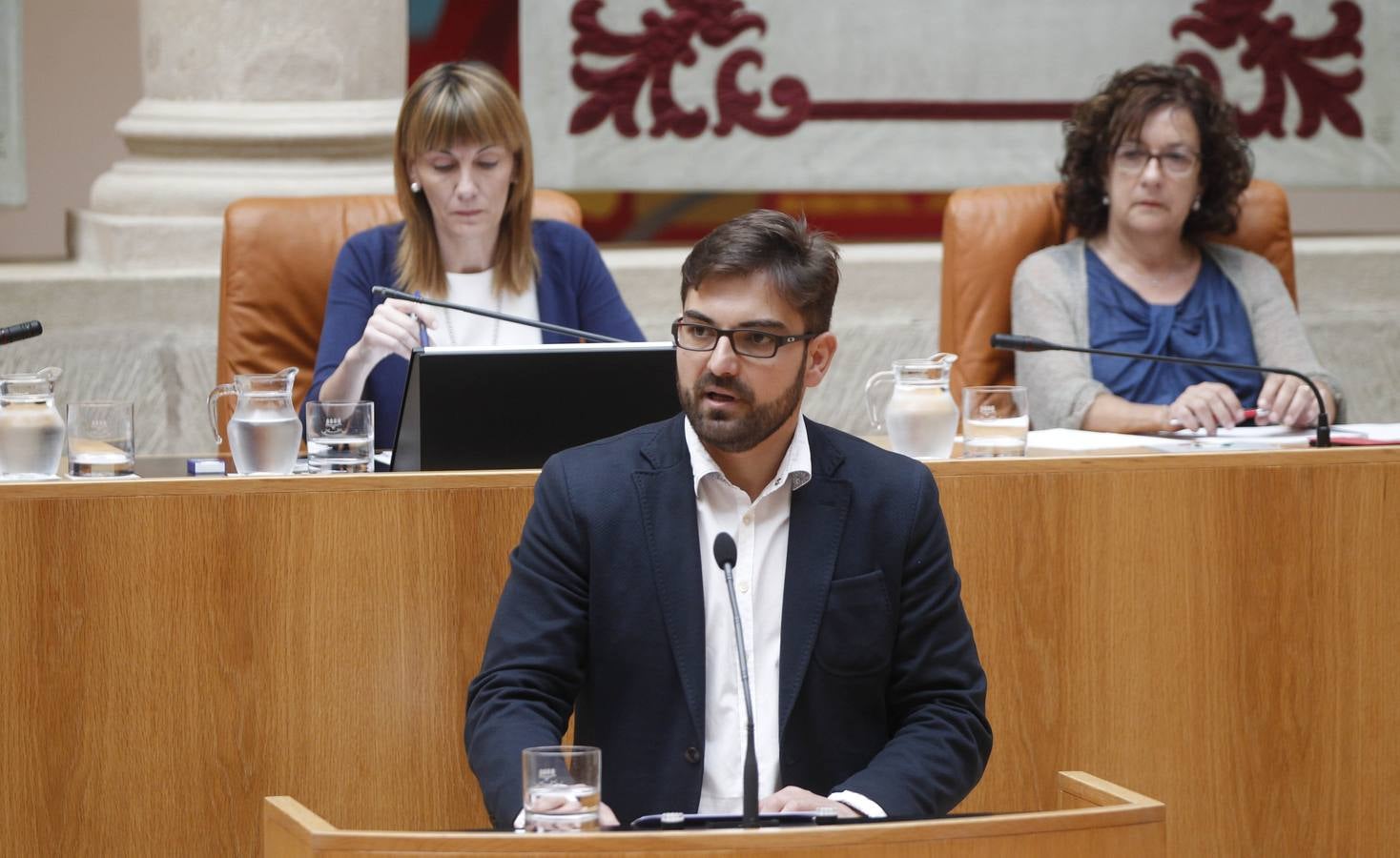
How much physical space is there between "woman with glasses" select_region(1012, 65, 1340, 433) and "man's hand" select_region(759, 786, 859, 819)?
5.43 ft

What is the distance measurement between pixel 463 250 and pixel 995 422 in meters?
1.07

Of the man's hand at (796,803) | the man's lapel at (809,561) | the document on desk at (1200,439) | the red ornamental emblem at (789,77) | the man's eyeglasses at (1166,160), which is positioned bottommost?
the man's hand at (796,803)

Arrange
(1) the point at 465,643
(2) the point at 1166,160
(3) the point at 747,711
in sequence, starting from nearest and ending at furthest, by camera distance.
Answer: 1. (3) the point at 747,711
2. (1) the point at 465,643
3. (2) the point at 1166,160

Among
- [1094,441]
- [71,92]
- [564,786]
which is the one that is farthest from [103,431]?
[71,92]

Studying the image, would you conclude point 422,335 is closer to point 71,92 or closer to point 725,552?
point 725,552

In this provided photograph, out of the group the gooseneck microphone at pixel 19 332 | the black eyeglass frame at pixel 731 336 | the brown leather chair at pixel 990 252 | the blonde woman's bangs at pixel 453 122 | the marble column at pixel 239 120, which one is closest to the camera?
the black eyeglass frame at pixel 731 336

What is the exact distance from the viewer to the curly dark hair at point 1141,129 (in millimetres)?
3436

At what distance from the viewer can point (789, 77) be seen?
15.1ft

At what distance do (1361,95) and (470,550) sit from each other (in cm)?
337

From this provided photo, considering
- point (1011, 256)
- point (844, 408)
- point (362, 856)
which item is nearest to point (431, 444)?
point (362, 856)

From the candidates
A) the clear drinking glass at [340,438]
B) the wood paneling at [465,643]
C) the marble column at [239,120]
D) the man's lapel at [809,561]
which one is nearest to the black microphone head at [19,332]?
the wood paneling at [465,643]

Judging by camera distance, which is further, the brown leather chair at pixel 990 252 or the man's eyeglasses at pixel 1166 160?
the brown leather chair at pixel 990 252

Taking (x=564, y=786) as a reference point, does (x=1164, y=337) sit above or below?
above

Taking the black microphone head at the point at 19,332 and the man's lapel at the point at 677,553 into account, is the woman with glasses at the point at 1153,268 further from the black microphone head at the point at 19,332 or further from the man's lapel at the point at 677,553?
the black microphone head at the point at 19,332
